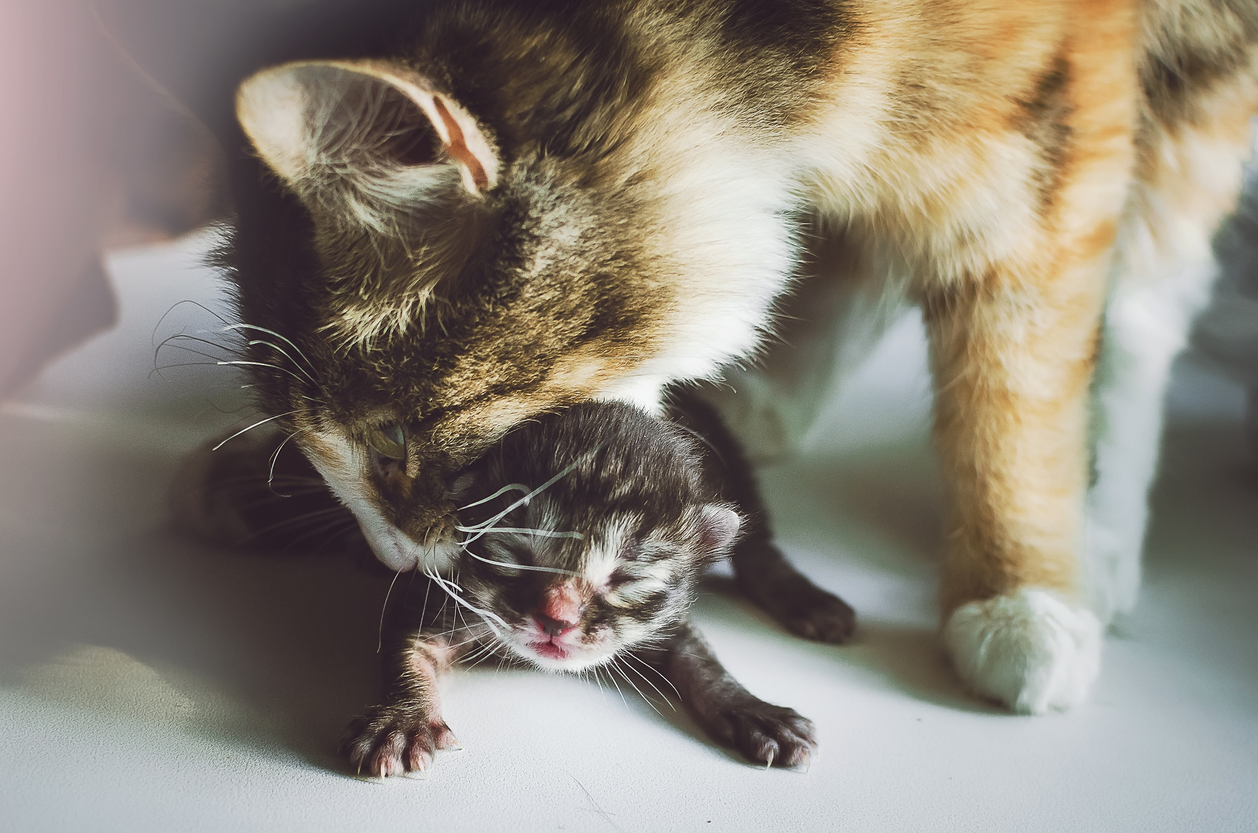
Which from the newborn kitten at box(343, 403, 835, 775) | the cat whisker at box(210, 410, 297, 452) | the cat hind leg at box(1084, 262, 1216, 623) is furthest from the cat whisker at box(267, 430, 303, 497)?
the cat hind leg at box(1084, 262, 1216, 623)

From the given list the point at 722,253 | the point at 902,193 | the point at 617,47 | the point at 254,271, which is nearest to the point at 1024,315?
the point at 902,193

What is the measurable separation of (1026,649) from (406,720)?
41cm

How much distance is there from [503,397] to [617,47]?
0.21m

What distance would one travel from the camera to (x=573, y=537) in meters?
0.54

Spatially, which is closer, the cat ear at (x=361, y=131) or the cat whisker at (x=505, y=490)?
the cat ear at (x=361, y=131)

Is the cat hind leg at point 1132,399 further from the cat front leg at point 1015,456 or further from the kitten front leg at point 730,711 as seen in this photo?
the kitten front leg at point 730,711

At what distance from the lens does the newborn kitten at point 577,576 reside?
1.77ft

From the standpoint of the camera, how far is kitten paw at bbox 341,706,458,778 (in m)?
0.49

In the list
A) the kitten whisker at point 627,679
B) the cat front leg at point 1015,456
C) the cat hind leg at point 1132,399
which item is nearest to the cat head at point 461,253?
the kitten whisker at point 627,679

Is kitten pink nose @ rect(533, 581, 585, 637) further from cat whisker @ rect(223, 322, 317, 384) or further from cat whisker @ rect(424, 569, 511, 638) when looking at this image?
cat whisker @ rect(223, 322, 317, 384)

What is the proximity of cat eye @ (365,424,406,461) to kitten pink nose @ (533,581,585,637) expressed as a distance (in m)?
0.12

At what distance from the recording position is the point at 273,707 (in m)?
0.52

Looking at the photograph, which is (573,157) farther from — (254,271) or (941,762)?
(941,762)

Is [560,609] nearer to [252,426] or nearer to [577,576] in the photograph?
[577,576]
